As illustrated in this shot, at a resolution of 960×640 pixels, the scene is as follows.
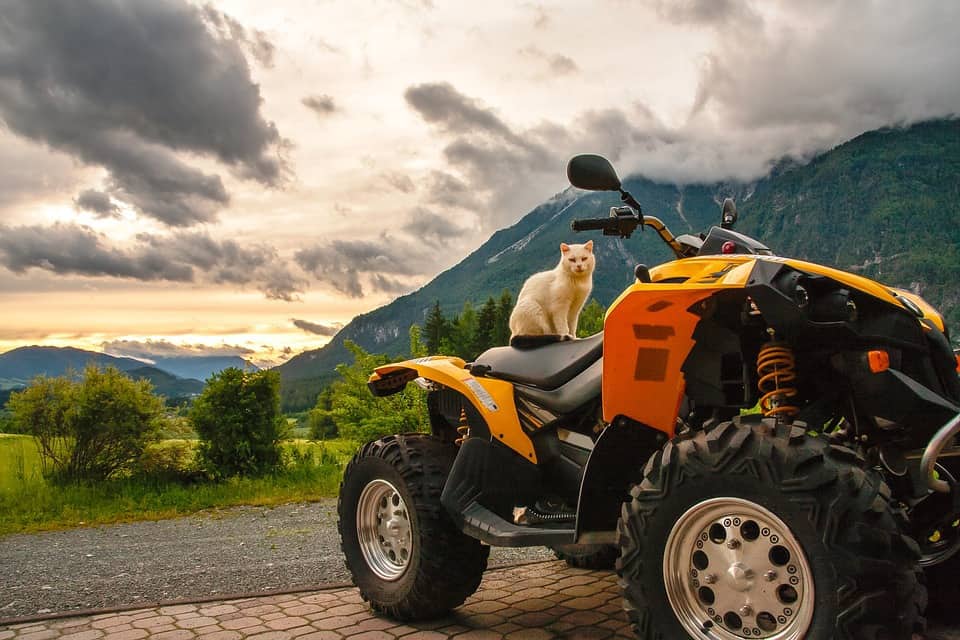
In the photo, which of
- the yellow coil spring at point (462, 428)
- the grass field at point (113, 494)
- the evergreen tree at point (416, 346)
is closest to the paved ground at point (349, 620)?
the yellow coil spring at point (462, 428)

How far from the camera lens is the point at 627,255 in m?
172

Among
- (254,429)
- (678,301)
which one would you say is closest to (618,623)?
(678,301)

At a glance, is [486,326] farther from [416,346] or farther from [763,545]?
Answer: [763,545]

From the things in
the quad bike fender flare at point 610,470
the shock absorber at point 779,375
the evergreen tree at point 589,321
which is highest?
the evergreen tree at point 589,321

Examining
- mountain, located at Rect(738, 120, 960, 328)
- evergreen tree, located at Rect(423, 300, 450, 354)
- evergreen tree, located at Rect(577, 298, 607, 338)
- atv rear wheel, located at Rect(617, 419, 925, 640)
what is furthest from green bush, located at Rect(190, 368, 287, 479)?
mountain, located at Rect(738, 120, 960, 328)

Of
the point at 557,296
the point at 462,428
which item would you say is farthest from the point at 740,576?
the point at 557,296

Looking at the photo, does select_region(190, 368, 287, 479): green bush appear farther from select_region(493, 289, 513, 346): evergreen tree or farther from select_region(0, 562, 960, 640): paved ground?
select_region(493, 289, 513, 346): evergreen tree

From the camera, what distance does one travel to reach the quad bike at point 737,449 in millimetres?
2398

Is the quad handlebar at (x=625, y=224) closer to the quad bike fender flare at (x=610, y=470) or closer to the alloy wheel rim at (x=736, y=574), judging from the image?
the quad bike fender flare at (x=610, y=470)

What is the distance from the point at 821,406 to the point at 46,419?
33.3 ft

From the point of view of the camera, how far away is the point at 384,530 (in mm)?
4531

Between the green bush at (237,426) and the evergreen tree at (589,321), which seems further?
the evergreen tree at (589,321)

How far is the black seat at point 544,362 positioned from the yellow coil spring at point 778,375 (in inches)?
40.4

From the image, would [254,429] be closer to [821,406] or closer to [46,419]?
[46,419]
